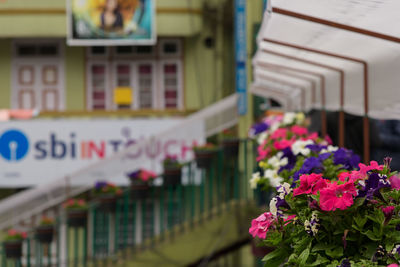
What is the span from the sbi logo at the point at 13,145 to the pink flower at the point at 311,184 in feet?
39.9

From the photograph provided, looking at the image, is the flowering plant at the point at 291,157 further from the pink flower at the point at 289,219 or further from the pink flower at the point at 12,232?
the pink flower at the point at 12,232

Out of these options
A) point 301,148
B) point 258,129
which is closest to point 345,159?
point 301,148

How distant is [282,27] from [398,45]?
856mm

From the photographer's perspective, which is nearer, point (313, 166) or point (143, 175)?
point (313, 166)

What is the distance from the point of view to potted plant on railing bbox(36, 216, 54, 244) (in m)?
10.7

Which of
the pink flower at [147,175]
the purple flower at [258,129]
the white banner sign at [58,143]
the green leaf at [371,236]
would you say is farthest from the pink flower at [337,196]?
the white banner sign at [58,143]

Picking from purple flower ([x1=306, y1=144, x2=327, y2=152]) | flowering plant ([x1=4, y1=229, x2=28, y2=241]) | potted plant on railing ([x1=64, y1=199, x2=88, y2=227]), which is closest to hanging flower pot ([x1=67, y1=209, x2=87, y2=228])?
potted plant on railing ([x1=64, y1=199, x2=88, y2=227])

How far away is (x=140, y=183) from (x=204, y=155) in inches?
42.4

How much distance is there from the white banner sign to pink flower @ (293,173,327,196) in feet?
38.1

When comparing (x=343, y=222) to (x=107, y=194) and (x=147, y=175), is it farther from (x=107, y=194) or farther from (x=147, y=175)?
(x=107, y=194)

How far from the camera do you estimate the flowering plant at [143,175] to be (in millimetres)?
10969

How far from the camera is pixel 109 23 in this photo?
1445 centimetres

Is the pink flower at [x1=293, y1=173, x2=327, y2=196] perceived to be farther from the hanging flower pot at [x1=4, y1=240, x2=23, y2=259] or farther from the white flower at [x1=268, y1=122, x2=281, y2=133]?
the hanging flower pot at [x1=4, y1=240, x2=23, y2=259]

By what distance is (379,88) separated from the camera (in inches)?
182
